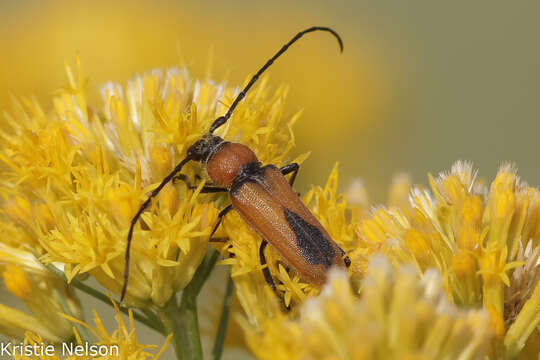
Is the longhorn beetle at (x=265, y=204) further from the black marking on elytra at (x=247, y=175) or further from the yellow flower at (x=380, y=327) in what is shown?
the yellow flower at (x=380, y=327)

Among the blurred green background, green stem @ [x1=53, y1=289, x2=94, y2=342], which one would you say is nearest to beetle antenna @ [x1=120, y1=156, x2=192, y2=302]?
green stem @ [x1=53, y1=289, x2=94, y2=342]

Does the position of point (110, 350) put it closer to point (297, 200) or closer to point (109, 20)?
point (297, 200)

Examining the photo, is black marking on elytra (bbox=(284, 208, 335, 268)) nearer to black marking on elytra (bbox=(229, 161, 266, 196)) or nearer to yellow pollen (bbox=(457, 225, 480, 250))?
black marking on elytra (bbox=(229, 161, 266, 196))

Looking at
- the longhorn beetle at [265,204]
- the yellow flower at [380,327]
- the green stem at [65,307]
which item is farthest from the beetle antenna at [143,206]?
the yellow flower at [380,327]

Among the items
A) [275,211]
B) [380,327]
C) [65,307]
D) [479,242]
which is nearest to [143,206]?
[275,211]

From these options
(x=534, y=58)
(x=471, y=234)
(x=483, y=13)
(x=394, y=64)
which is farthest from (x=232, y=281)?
(x=483, y=13)

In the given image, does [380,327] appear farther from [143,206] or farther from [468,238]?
[143,206]

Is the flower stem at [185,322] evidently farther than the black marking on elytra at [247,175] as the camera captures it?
No
